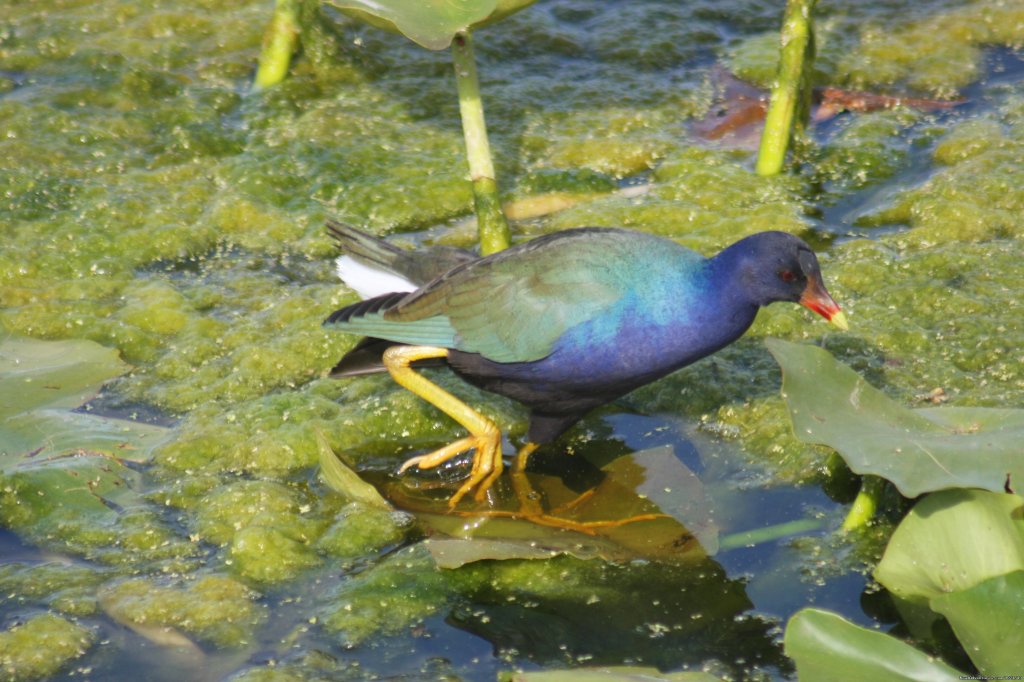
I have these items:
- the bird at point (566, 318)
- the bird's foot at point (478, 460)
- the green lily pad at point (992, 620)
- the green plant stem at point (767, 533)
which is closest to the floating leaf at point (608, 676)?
the green lily pad at point (992, 620)

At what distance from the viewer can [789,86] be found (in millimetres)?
4172

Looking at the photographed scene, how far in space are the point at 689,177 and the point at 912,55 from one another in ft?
4.63

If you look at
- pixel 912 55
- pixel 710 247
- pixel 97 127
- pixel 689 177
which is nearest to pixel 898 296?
pixel 710 247

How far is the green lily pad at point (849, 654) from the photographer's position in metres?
2.08

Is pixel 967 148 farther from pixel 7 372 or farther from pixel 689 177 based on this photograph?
pixel 7 372

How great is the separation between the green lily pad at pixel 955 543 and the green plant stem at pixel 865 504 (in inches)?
13.1

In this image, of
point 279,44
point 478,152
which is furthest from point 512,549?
point 279,44

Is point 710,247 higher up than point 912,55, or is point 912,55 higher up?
point 912,55

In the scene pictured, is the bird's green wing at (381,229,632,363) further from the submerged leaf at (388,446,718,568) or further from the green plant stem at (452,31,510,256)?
the green plant stem at (452,31,510,256)

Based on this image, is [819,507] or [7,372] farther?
[7,372]

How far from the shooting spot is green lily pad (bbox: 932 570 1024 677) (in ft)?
7.32

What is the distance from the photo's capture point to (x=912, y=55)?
206 inches

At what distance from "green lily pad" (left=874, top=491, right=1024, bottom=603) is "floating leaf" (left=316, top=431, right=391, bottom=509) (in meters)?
1.24

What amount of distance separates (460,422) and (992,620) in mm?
1455
